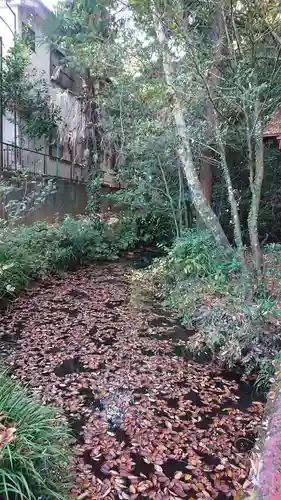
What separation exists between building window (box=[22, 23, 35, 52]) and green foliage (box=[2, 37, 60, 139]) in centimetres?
56

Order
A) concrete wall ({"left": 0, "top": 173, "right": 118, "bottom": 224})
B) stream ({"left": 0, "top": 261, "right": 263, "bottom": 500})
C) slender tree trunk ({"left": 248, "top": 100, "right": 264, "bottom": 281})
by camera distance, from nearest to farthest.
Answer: stream ({"left": 0, "top": 261, "right": 263, "bottom": 500}) → slender tree trunk ({"left": 248, "top": 100, "right": 264, "bottom": 281}) → concrete wall ({"left": 0, "top": 173, "right": 118, "bottom": 224})

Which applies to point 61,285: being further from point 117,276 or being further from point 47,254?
point 117,276

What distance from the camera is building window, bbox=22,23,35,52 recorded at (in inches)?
457

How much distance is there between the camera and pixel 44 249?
8.48 meters

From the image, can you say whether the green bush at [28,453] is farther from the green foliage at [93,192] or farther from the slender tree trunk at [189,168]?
the green foliage at [93,192]

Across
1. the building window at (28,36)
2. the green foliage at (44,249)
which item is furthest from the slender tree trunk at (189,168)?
the building window at (28,36)

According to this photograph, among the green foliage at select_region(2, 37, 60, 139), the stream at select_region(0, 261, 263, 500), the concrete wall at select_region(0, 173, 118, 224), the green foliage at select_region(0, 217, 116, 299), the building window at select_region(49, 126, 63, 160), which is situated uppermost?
the green foliage at select_region(2, 37, 60, 139)

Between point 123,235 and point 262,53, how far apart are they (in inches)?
289

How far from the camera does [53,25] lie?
1078cm

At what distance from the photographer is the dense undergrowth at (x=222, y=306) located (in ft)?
14.3

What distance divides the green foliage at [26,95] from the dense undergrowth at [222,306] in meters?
7.18

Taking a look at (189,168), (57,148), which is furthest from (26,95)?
(189,168)

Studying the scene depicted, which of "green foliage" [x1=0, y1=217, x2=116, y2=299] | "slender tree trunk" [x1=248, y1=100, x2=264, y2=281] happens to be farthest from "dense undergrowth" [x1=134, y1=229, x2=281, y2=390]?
"green foliage" [x1=0, y1=217, x2=116, y2=299]

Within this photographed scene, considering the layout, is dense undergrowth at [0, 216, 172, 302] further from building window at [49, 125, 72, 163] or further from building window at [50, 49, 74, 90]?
building window at [50, 49, 74, 90]
